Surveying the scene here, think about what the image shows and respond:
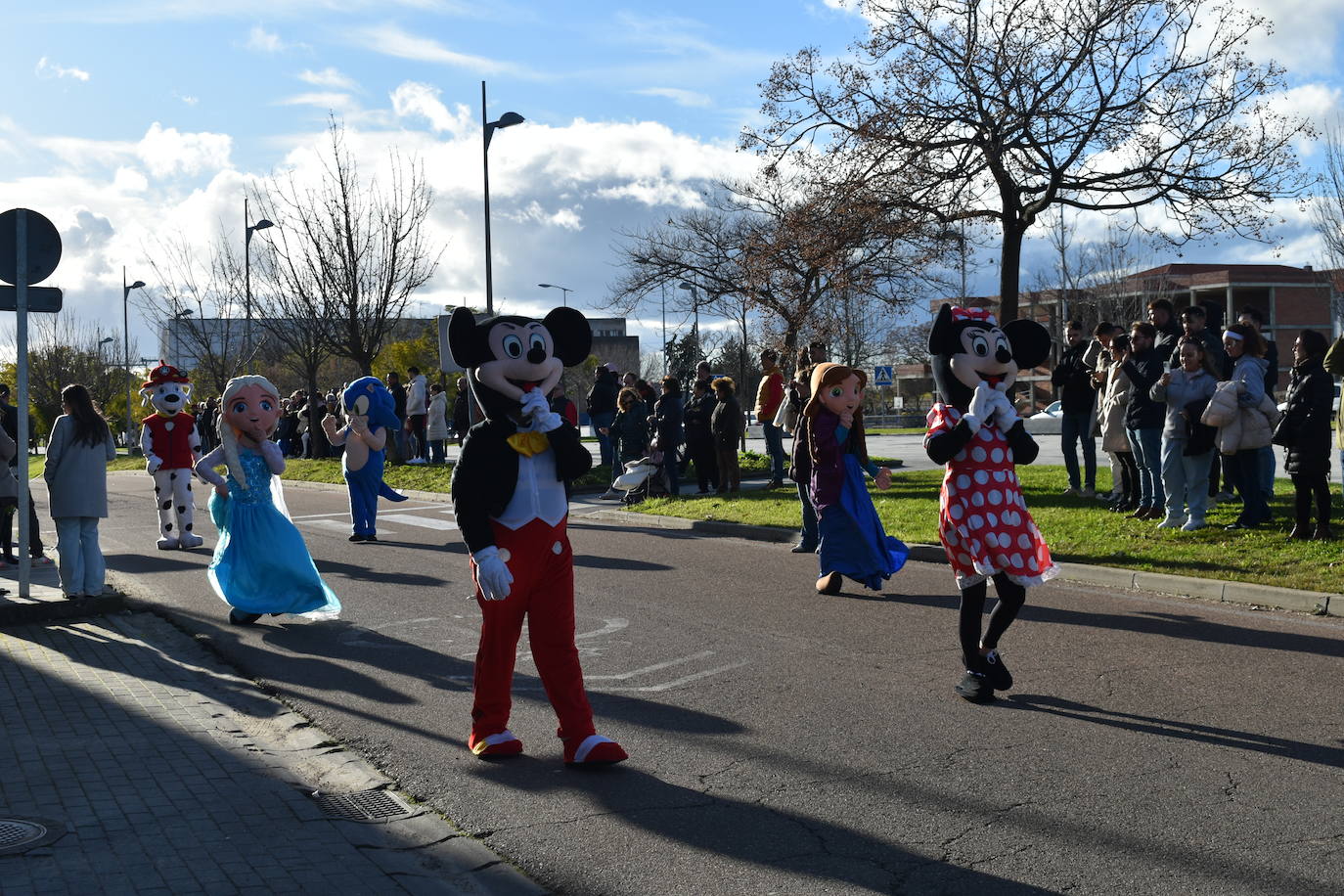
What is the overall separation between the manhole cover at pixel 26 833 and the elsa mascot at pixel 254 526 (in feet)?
13.9

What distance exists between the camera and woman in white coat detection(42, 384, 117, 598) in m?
9.58

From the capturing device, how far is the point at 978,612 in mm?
6387

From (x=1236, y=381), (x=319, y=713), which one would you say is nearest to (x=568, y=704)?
(x=319, y=713)

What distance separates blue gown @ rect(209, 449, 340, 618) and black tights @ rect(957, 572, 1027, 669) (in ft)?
15.0

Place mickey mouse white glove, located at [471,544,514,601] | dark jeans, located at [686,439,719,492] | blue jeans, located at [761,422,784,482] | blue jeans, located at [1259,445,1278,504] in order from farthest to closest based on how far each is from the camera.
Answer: dark jeans, located at [686,439,719,492], blue jeans, located at [761,422,784,482], blue jeans, located at [1259,445,1278,504], mickey mouse white glove, located at [471,544,514,601]

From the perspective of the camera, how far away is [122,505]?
72.4ft

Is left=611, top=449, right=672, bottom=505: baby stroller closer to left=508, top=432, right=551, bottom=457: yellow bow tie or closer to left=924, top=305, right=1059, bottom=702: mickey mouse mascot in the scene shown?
left=924, top=305, right=1059, bottom=702: mickey mouse mascot

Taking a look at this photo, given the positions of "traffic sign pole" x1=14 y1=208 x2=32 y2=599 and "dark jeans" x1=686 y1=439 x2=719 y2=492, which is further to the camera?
"dark jeans" x1=686 y1=439 x2=719 y2=492

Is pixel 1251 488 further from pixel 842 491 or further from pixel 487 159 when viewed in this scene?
pixel 487 159

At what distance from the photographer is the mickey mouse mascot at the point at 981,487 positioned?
6.30 meters

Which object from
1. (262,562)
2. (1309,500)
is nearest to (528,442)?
(262,562)

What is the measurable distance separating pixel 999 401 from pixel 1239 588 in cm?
418

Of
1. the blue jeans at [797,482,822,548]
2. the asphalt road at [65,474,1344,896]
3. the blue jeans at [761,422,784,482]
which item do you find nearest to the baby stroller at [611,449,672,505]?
the blue jeans at [761,422,784,482]

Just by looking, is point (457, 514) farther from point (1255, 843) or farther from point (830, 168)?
point (830, 168)
